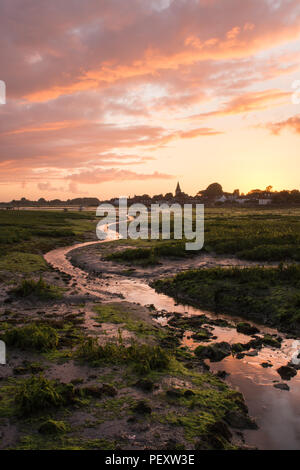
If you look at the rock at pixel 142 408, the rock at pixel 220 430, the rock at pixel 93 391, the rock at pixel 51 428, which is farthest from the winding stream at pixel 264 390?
the rock at pixel 51 428

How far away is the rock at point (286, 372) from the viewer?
33.0ft

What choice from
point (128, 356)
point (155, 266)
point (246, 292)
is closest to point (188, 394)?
point (128, 356)

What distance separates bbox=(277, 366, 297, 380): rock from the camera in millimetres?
10062

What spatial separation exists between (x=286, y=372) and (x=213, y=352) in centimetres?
252

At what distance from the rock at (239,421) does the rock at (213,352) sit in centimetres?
326

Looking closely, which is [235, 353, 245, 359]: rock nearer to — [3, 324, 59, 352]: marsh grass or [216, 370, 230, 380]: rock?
[216, 370, 230, 380]: rock

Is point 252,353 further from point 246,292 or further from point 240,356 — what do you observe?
point 246,292

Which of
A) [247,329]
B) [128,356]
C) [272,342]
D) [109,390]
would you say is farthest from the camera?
[247,329]

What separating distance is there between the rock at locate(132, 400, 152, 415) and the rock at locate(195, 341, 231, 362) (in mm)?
3940

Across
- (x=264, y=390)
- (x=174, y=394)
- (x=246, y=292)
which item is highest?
(x=246, y=292)

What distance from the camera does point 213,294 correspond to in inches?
760

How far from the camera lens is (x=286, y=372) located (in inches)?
403
